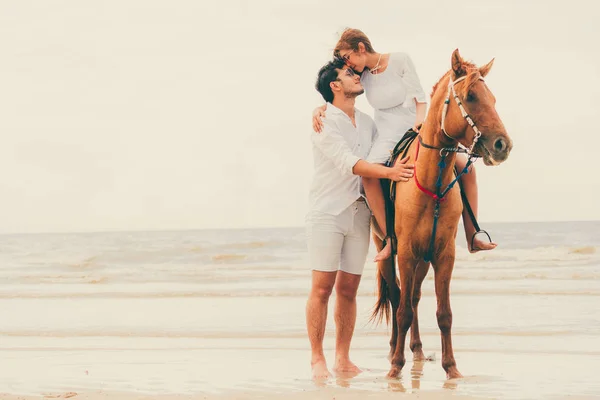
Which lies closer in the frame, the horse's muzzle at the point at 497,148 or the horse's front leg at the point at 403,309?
the horse's muzzle at the point at 497,148

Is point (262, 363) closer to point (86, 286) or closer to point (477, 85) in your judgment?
point (477, 85)

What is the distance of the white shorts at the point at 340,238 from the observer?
572 cm

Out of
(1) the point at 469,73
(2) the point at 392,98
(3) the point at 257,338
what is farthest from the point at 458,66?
(3) the point at 257,338

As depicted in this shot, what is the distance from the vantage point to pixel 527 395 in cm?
523

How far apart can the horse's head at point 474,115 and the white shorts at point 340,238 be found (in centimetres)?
106

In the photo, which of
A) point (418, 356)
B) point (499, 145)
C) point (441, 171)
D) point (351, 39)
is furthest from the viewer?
point (418, 356)

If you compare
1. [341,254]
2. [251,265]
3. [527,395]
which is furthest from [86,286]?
[527,395]

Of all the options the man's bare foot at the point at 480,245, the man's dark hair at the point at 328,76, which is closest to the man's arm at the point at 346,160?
the man's dark hair at the point at 328,76

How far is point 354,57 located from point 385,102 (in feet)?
1.28

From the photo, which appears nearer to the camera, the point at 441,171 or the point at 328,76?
the point at 441,171

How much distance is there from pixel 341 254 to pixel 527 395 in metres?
1.56

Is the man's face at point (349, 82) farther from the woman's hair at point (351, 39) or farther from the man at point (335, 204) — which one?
the woman's hair at point (351, 39)

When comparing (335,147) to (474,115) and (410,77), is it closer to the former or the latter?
(410,77)

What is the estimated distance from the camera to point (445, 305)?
5590 mm
